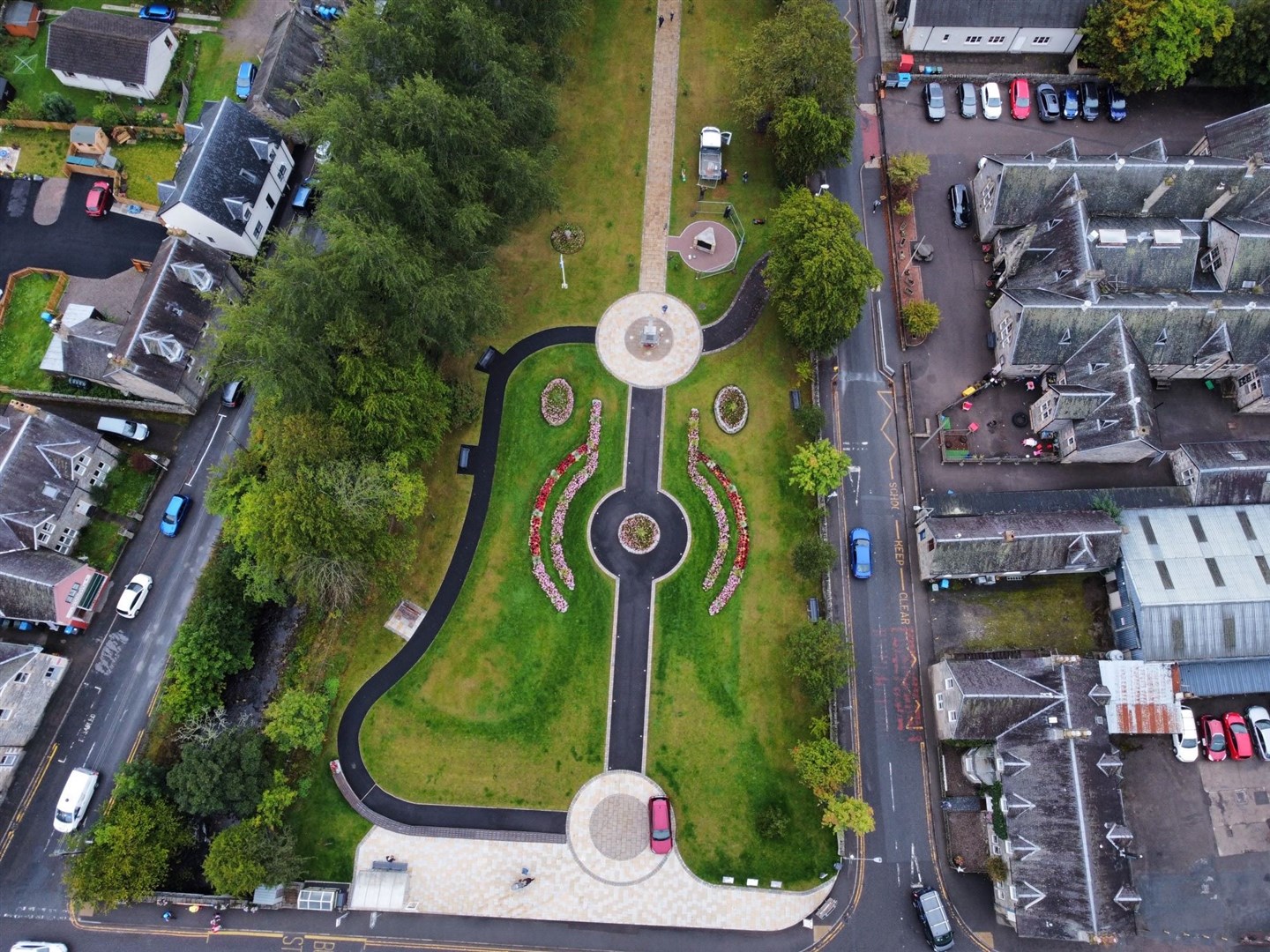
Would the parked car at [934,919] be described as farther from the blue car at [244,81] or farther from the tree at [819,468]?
the blue car at [244,81]

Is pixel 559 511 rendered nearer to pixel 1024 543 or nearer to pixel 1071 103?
pixel 1024 543

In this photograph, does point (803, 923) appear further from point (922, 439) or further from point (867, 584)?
point (922, 439)

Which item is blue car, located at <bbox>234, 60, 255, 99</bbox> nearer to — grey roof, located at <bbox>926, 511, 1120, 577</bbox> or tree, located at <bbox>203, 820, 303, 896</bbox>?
tree, located at <bbox>203, 820, 303, 896</bbox>

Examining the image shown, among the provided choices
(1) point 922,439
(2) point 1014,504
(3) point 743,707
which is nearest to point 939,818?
(3) point 743,707

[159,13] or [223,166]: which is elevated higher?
[159,13]

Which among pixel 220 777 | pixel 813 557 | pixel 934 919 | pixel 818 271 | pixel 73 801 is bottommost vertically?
pixel 934 919

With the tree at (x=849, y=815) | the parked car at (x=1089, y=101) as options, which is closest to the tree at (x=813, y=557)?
the tree at (x=849, y=815)

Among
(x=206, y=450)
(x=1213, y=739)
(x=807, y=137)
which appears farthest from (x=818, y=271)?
(x=206, y=450)

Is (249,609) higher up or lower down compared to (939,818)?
higher up
